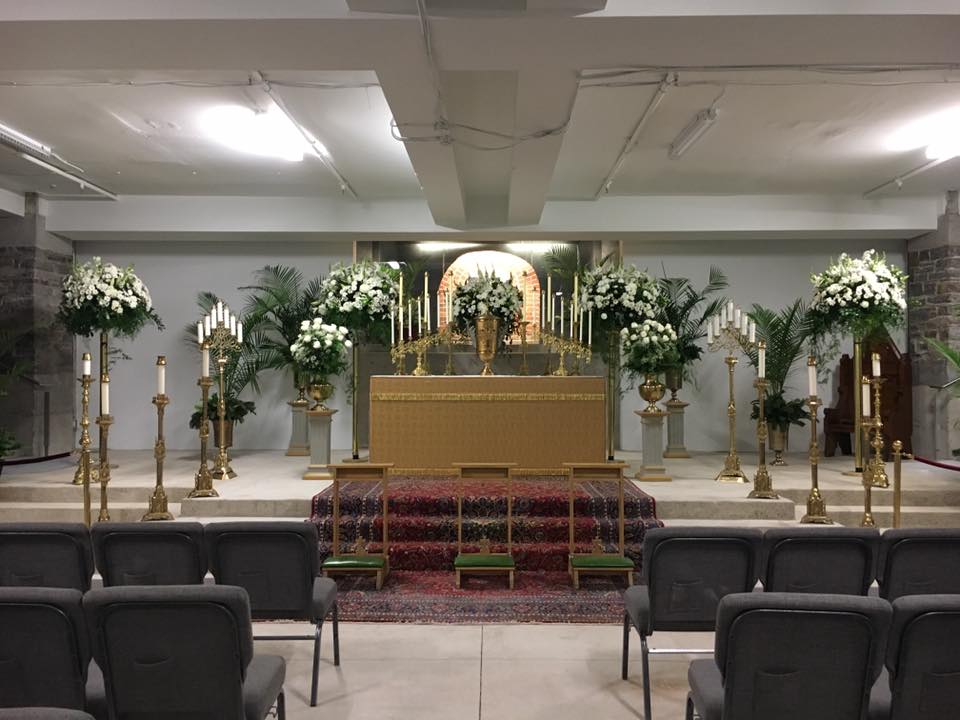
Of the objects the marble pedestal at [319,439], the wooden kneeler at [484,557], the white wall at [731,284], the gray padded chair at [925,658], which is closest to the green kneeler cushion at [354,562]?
the wooden kneeler at [484,557]

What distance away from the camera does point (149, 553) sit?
391 cm

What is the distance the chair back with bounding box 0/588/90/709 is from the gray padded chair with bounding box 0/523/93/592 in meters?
0.98

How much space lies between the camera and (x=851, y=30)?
15.1 feet

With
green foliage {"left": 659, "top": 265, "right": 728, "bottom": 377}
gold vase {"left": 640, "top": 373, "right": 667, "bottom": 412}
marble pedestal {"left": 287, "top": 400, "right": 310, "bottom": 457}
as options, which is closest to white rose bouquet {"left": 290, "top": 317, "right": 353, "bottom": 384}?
marble pedestal {"left": 287, "top": 400, "right": 310, "bottom": 457}

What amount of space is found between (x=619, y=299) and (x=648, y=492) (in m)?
2.30

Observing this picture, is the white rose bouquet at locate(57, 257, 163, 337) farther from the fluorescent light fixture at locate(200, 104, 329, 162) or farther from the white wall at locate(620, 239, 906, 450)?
the white wall at locate(620, 239, 906, 450)

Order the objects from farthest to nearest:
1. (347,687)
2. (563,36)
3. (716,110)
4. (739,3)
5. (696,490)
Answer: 1. (696,490)
2. (716,110)
3. (563,36)
4. (739,3)
5. (347,687)

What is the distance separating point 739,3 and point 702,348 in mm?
7537

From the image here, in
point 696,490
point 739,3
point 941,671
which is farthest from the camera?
point 696,490

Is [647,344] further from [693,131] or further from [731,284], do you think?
[731,284]

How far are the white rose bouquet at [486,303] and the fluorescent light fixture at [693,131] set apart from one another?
220 cm

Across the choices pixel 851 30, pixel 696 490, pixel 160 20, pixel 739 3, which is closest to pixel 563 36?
pixel 739 3

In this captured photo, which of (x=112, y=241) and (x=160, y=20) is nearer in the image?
(x=160, y=20)

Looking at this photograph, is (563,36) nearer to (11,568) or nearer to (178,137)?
(11,568)
